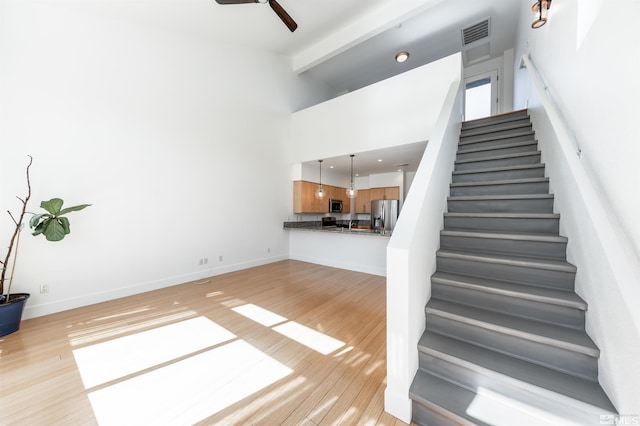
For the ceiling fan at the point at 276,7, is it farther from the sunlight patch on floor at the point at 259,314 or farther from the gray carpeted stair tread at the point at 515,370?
the gray carpeted stair tread at the point at 515,370

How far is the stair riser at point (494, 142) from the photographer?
128 inches

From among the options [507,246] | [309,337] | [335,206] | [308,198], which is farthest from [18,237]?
[335,206]

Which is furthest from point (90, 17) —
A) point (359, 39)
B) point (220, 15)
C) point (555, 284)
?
point (555, 284)

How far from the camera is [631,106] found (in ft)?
3.91

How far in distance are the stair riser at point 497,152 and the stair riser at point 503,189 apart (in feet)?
2.39

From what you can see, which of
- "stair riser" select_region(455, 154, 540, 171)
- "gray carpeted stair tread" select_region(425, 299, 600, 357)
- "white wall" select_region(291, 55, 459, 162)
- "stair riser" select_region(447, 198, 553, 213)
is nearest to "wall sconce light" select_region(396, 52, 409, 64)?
"white wall" select_region(291, 55, 459, 162)

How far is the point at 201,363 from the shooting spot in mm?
1988

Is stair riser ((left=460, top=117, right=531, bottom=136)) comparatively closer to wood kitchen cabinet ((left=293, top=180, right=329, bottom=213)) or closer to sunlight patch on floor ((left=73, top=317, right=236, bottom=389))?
wood kitchen cabinet ((left=293, top=180, right=329, bottom=213))

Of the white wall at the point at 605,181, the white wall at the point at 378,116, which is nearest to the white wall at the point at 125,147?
the white wall at the point at 378,116

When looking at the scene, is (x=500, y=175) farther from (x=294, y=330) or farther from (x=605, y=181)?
(x=294, y=330)

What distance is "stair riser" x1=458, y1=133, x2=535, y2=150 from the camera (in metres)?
3.25

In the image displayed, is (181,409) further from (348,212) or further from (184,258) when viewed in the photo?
(348,212)

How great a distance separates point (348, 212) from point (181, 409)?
693cm

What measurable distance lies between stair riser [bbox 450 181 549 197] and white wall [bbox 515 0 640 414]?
0.36 meters
